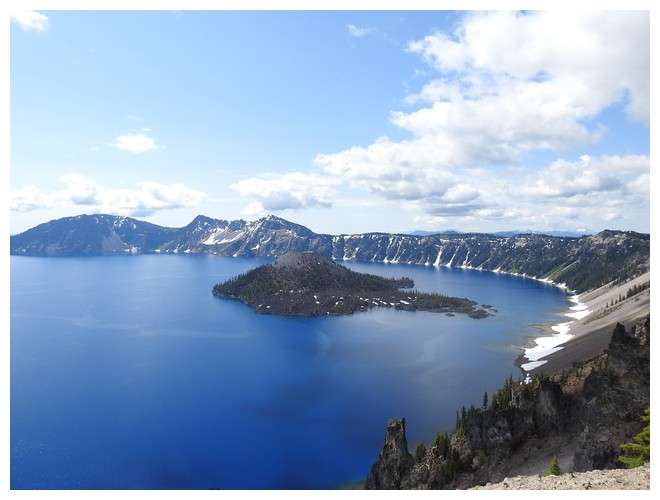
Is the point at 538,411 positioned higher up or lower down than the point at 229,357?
higher up

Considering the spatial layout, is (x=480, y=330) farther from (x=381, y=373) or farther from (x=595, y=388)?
(x=595, y=388)

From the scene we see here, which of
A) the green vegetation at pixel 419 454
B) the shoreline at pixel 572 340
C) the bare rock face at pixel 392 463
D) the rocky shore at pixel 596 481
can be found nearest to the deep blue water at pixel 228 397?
the bare rock face at pixel 392 463

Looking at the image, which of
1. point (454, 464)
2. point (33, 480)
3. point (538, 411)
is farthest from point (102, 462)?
point (538, 411)

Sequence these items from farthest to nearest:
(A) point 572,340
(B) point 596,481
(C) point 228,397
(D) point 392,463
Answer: (A) point 572,340, (C) point 228,397, (D) point 392,463, (B) point 596,481

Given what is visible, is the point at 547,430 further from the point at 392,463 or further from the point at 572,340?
the point at 572,340

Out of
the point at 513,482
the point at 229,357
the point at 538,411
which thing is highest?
the point at 513,482

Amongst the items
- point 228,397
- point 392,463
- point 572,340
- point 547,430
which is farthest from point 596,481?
point 572,340
